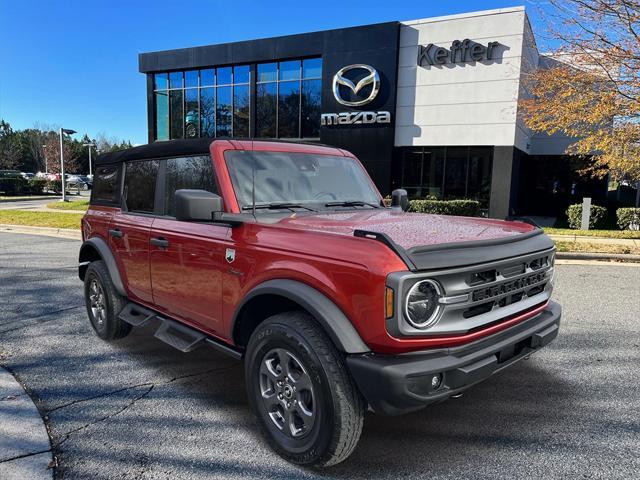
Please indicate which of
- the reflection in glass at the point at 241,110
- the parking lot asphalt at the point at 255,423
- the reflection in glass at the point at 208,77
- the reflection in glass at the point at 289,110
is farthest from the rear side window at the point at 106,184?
the reflection in glass at the point at 208,77

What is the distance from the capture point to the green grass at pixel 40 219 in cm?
1586

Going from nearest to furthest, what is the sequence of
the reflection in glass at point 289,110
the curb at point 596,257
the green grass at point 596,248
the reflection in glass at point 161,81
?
the curb at point 596,257 → the green grass at point 596,248 → the reflection in glass at point 289,110 → the reflection in glass at point 161,81

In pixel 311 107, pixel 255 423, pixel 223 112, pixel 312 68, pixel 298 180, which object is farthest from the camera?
pixel 223 112

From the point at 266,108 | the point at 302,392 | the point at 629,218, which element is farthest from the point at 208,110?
the point at 302,392

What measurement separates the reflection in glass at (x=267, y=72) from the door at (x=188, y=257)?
20466 mm

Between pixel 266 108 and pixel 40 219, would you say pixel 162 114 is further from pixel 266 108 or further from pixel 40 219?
pixel 40 219

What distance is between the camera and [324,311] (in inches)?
97.5

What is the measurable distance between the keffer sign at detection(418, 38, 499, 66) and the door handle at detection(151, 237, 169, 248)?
17115mm

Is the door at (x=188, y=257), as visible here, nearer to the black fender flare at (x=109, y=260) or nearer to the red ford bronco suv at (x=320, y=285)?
the red ford bronco suv at (x=320, y=285)

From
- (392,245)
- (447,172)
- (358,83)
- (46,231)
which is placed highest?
(358,83)

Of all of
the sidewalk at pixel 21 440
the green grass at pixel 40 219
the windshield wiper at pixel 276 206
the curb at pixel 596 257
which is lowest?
the green grass at pixel 40 219

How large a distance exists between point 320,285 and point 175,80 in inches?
1061

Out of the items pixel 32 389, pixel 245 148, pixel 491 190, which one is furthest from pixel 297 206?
pixel 491 190

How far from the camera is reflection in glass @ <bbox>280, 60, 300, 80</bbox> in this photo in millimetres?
22422
